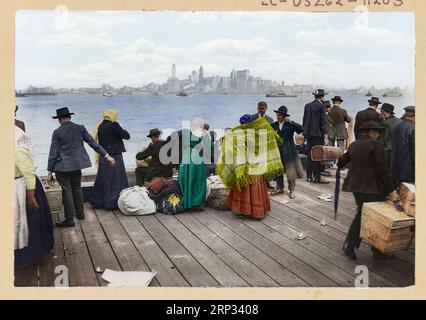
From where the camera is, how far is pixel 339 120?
8.09 m

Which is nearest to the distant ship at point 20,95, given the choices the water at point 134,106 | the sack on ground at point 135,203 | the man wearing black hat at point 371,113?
the water at point 134,106

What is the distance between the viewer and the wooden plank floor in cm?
480

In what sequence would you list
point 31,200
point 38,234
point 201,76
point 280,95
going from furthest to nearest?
point 280,95 → point 201,76 → point 38,234 → point 31,200

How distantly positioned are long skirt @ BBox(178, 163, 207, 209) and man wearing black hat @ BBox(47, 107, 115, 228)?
4.40 feet

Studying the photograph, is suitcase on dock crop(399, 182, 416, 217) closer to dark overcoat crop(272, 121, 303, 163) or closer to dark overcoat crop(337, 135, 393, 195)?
dark overcoat crop(337, 135, 393, 195)

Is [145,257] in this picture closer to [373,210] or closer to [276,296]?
[276,296]

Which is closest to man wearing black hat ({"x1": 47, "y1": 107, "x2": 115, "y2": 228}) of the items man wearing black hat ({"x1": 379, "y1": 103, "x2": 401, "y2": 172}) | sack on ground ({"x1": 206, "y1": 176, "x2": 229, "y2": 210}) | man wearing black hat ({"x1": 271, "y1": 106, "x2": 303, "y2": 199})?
sack on ground ({"x1": 206, "y1": 176, "x2": 229, "y2": 210})

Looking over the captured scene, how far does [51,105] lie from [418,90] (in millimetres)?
4048

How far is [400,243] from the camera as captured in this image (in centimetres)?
471

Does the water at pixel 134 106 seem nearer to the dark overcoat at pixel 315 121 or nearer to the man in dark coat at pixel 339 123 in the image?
the dark overcoat at pixel 315 121

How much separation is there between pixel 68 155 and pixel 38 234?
1384mm

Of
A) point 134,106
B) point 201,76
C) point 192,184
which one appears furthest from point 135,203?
point 201,76

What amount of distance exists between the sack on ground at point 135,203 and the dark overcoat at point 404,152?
3414 mm

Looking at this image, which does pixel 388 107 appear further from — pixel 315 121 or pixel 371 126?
pixel 315 121
